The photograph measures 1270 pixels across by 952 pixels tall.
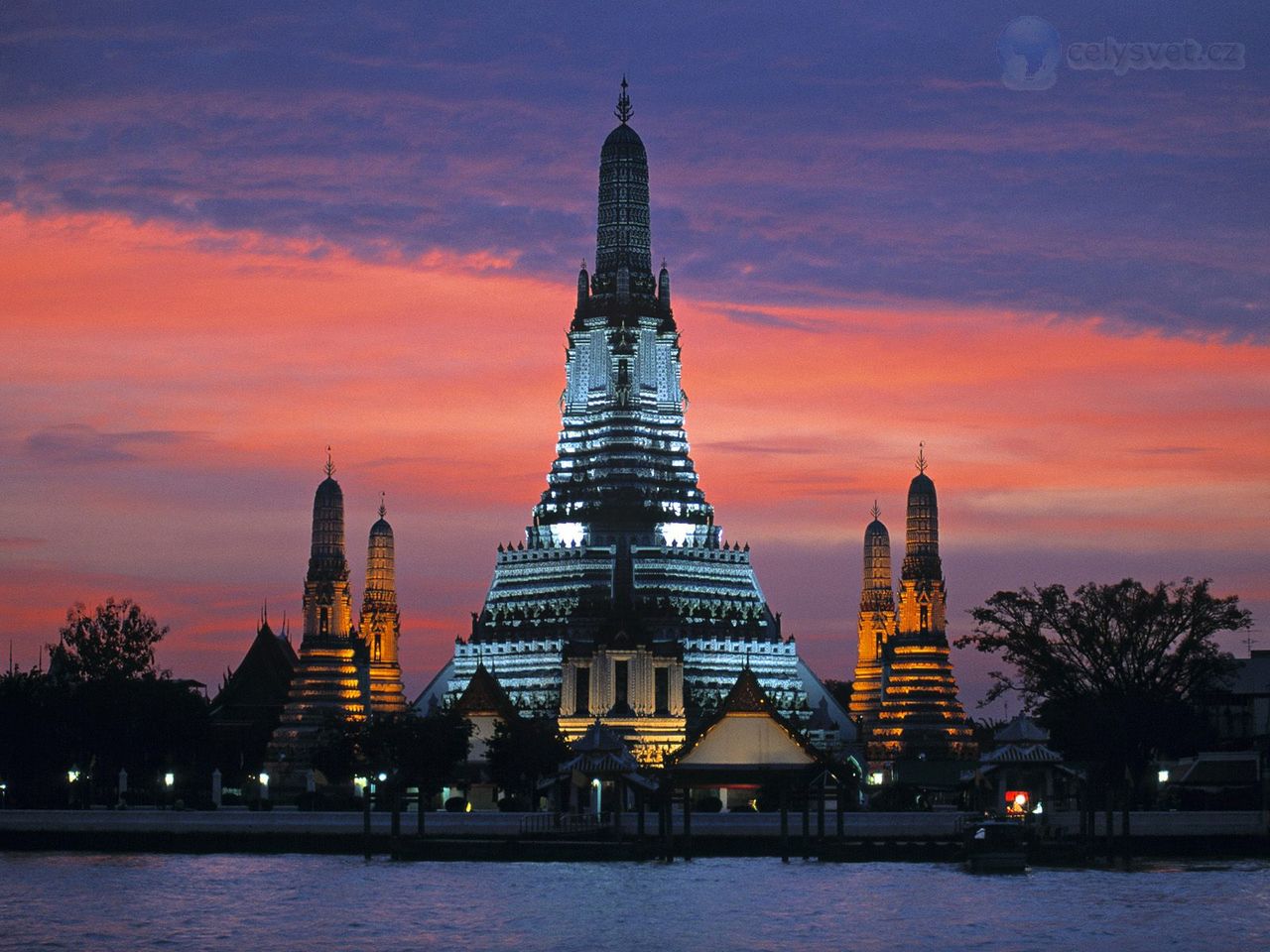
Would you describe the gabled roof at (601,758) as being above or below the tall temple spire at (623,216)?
below

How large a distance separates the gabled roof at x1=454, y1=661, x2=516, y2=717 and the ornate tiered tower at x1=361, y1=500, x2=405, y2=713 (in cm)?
2489

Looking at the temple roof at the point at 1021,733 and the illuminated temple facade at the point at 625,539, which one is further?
the illuminated temple facade at the point at 625,539

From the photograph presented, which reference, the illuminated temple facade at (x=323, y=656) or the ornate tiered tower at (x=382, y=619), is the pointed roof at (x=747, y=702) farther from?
the ornate tiered tower at (x=382, y=619)

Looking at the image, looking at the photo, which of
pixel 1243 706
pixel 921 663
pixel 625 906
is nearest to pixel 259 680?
pixel 921 663

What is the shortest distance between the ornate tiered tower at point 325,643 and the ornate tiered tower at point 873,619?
32304mm

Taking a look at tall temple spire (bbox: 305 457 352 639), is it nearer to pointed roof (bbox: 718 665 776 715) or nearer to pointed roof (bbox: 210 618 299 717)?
pointed roof (bbox: 210 618 299 717)

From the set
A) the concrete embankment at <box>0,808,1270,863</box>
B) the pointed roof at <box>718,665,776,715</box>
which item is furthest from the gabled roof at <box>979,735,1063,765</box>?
the pointed roof at <box>718,665,776,715</box>

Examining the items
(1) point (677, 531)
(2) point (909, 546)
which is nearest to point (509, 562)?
(1) point (677, 531)

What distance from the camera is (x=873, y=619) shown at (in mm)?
175375

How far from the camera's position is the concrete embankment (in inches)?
4072

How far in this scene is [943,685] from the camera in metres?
165

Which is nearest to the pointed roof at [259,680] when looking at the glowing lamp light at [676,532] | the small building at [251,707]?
the small building at [251,707]

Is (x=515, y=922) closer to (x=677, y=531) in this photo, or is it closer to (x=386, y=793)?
(x=386, y=793)

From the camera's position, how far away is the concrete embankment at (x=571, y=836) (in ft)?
339
